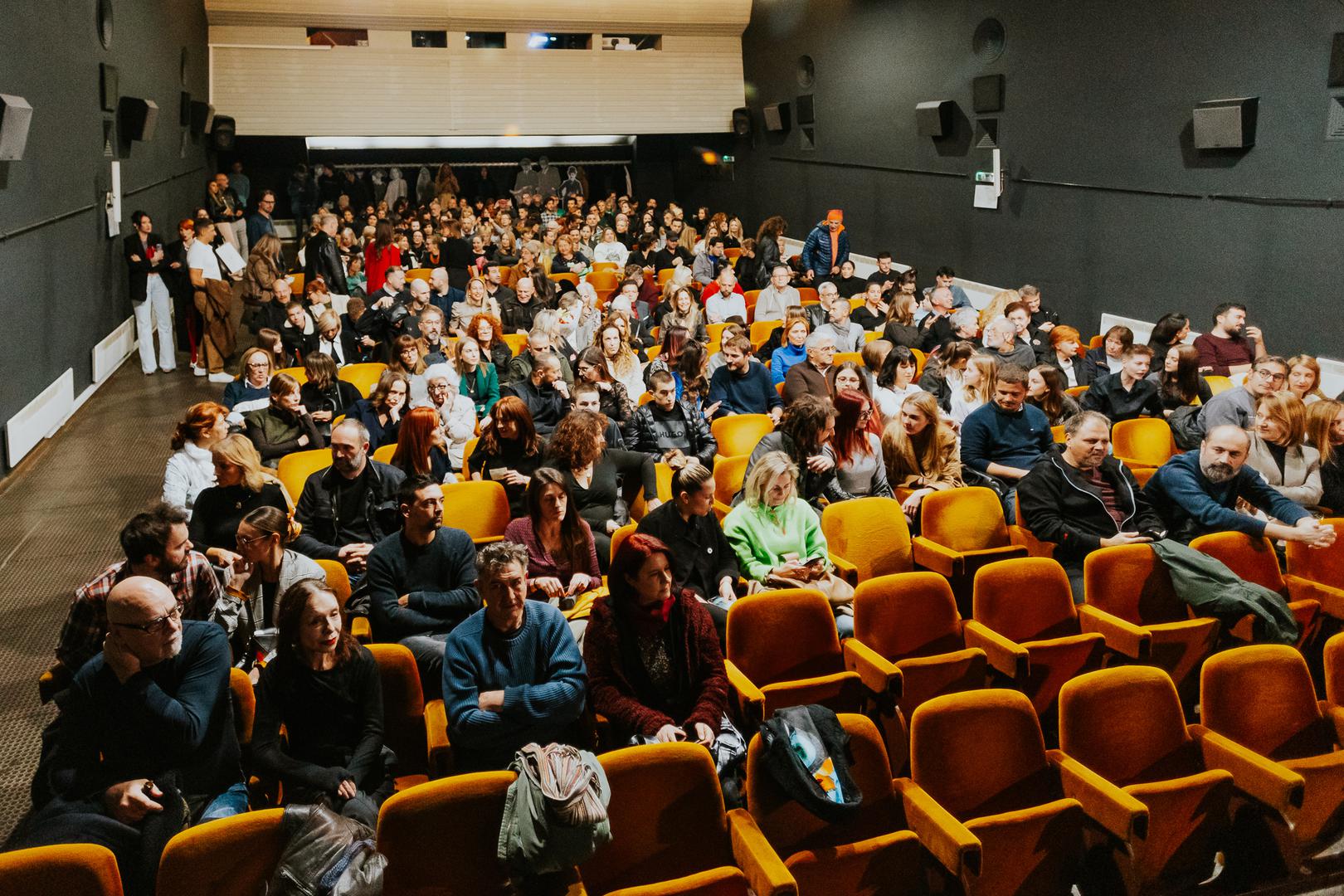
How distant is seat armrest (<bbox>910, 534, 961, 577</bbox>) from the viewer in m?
4.12

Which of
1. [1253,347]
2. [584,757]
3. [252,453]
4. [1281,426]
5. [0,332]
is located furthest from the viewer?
[1253,347]

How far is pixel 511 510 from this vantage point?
4.89m

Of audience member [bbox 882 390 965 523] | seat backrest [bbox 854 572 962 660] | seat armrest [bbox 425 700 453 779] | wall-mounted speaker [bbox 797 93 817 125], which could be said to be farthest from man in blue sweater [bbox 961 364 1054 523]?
wall-mounted speaker [bbox 797 93 817 125]

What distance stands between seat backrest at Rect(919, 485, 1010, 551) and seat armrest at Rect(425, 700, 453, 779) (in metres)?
2.19

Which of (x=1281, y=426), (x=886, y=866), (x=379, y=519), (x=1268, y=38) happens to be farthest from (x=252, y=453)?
(x=1268, y=38)

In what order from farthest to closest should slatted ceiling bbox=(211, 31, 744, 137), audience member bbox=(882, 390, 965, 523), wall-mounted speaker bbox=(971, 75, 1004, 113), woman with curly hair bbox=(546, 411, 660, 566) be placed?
slatted ceiling bbox=(211, 31, 744, 137)
wall-mounted speaker bbox=(971, 75, 1004, 113)
audience member bbox=(882, 390, 965, 523)
woman with curly hair bbox=(546, 411, 660, 566)

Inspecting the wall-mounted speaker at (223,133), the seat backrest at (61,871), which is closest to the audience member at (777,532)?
the seat backrest at (61,871)

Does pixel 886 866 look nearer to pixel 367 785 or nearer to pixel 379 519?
pixel 367 785

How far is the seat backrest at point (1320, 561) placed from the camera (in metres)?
4.04

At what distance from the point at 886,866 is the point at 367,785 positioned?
1368 millimetres

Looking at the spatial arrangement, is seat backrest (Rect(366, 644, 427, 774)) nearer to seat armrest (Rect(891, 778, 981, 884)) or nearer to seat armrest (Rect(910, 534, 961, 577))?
seat armrest (Rect(891, 778, 981, 884))

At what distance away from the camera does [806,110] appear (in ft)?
42.3

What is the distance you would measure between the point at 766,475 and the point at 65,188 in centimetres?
612

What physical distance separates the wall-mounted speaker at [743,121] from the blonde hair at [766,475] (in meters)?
11.8
